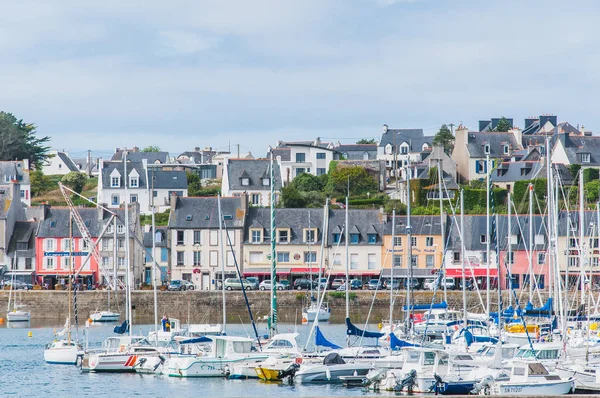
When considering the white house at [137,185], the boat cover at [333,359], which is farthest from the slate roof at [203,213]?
the boat cover at [333,359]

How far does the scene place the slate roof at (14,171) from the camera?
9894 cm

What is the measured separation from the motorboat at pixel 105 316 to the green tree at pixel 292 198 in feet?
81.8

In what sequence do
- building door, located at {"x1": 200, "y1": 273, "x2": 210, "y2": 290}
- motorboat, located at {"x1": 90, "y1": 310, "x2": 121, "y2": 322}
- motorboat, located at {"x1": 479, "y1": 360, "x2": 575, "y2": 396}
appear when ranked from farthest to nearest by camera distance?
building door, located at {"x1": 200, "y1": 273, "x2": 210, "y2": 290}, motorboat, located at {"x1": 90, "y1": 310, "x2": 121, "y2": 322}, motorboat, located at {"x1": 479, "y1": 360, "x2": 575, "y2": 396}

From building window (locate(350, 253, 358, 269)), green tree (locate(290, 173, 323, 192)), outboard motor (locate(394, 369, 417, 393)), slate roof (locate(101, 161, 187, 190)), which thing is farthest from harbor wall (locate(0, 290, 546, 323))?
outboard motor (locate(394, 369, 417, 393))

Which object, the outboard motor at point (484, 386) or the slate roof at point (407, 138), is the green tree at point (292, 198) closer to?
the slate roof at point (407, 138)

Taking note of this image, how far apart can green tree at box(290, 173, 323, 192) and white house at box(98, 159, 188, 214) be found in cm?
917

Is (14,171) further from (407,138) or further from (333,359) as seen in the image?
(333,359)

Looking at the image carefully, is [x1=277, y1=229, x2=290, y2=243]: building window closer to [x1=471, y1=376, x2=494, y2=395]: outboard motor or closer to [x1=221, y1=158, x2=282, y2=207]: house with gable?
[x1=221, y1=158, x2=282, y2=207]: house with gable

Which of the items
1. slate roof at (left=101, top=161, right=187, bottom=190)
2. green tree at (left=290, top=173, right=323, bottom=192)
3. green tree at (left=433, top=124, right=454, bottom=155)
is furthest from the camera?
green tree at (left=433, top=124, right=454, bottom=155)

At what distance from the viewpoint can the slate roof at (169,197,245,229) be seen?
7694cm

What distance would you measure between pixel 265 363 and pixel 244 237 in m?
37.5

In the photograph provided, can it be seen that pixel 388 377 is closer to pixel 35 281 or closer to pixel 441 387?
pixel 441 387

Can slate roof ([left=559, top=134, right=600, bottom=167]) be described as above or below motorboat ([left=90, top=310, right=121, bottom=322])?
above

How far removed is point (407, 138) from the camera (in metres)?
112
